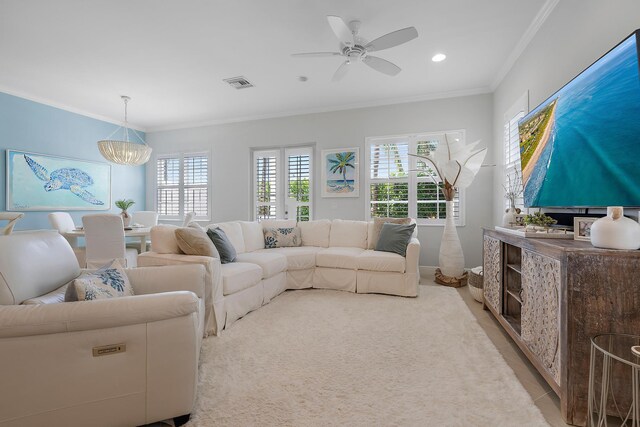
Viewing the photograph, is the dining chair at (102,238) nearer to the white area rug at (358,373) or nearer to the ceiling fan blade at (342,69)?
the white area rug at (358,373)

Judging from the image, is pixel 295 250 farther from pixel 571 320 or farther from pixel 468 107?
pixel 468 107

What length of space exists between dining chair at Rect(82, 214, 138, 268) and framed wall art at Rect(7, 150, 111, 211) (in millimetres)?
2149

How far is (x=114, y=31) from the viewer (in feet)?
9.75

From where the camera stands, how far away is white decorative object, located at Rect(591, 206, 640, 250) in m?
1.36

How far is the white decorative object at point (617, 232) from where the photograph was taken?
136cm

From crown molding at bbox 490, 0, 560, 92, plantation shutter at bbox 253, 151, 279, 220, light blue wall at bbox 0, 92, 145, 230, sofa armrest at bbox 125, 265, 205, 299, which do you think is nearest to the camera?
sofa armrest at bbox 125, 265, 205, 299

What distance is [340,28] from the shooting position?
2.45 meters

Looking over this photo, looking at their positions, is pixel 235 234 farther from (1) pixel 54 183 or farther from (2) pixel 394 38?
(1) pixel 54 183

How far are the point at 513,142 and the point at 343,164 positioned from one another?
250 centimetres

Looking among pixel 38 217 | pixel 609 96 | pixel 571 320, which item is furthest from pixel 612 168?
pixel 38 217

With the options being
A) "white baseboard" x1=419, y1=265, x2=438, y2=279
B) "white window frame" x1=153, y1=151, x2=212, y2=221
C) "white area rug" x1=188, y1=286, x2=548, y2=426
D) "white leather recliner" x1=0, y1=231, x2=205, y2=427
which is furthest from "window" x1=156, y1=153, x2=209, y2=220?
"white leather recliner" x1=0, y1=231, x2=205, y2=427

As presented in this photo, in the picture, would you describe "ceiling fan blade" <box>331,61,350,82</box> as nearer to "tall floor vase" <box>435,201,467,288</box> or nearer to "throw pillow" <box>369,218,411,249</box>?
"throw pillow" <box>369,218,411,249</box>

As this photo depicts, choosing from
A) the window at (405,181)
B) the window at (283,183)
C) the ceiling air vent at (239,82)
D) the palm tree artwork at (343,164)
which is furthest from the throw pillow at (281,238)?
the ceiling air vent at (239,82)

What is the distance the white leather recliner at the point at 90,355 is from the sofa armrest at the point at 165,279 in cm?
37
